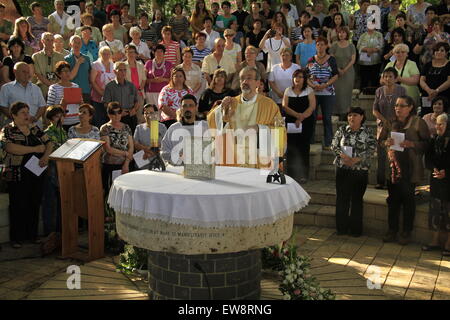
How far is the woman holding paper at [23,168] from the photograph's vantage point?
23.6 ft

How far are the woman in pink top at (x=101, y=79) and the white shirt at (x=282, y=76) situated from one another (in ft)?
8.24

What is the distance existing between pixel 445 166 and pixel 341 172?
134 centimetres

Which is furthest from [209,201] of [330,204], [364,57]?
[364,57]

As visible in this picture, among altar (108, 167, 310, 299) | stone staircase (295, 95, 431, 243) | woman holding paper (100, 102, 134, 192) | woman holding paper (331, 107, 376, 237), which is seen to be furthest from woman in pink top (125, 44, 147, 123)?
altar (108, 167, 310, 299)

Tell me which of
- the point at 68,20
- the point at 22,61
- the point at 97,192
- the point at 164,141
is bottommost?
the point at 97,192

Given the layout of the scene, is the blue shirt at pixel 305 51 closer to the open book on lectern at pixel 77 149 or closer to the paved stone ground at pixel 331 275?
the paved stone ground at pixel 331 275

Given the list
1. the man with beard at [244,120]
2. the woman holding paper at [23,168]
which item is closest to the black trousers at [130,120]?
the woman holding paper at [23,168]

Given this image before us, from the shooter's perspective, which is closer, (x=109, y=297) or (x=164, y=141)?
(x=109, y=297)

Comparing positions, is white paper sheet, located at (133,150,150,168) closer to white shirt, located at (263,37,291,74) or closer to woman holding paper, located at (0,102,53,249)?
woman holding paper, located at (0,102,53,249)

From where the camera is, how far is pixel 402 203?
7.59 m

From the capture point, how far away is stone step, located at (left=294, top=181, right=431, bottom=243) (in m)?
7.60
